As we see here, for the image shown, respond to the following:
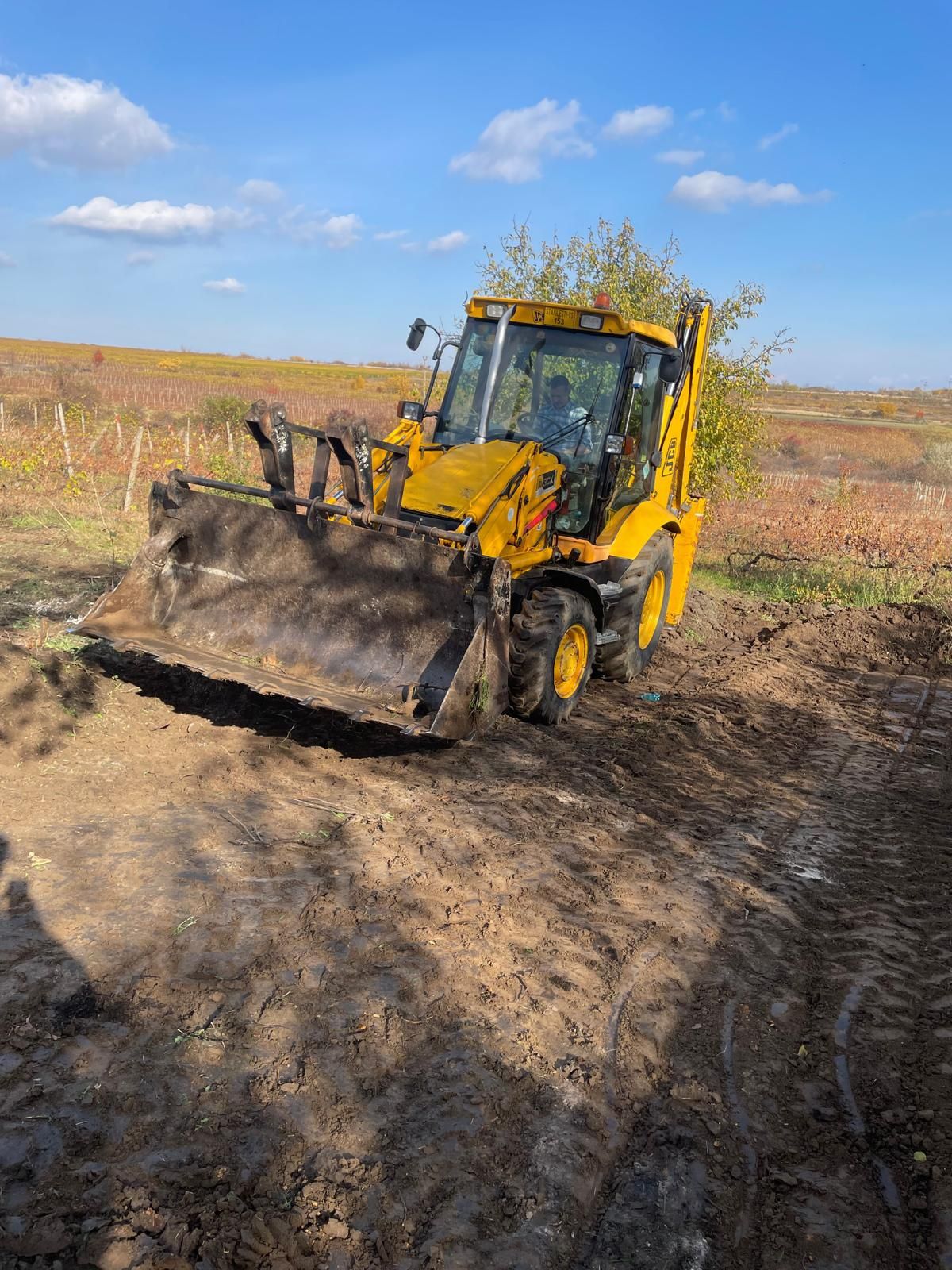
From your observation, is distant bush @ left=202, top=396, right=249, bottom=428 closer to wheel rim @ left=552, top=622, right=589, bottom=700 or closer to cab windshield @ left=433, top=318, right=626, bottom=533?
cab windshield @ left=433, top=318, right=626, bottom=533

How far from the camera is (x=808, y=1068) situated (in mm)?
3514

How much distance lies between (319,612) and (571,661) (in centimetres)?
185

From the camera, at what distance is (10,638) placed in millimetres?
6969

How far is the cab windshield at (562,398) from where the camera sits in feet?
24.2

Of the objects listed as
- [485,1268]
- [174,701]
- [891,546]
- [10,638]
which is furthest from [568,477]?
[891,546]

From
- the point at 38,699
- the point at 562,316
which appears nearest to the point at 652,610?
the point at 562,316

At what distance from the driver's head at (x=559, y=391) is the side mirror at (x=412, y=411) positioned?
1078 mm

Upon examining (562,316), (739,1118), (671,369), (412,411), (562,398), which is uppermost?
(562,316)

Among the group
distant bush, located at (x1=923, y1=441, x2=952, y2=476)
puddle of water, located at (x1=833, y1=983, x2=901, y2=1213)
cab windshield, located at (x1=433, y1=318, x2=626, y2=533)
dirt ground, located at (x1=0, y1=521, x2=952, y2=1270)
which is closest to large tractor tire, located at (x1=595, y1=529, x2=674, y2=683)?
cab windshield, located at (x1=433, y1=318, x2=626, y2=533)

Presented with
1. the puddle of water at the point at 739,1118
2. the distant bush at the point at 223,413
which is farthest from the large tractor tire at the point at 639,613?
the distant bush at the point at 223,413

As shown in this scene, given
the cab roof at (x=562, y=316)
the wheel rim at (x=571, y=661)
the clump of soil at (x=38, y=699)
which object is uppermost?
the cab roof at (x=562, y=316)

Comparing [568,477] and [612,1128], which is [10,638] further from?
[612,1128]

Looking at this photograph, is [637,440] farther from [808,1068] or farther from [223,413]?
[223,413]

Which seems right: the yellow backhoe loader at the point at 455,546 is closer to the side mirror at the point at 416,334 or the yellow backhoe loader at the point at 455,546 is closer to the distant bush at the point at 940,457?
the side mirror at the point at 416,334
